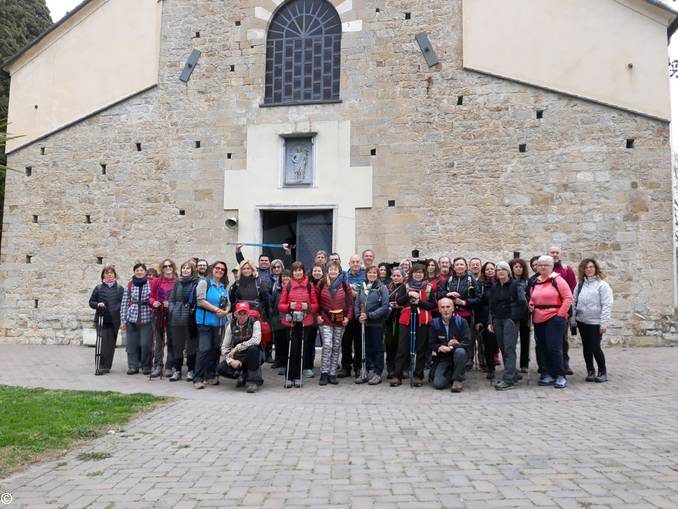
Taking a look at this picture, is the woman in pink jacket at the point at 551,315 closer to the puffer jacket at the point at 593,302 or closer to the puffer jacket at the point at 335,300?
the puffer jacket at the point at 593,302

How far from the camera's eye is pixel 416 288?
321 inches

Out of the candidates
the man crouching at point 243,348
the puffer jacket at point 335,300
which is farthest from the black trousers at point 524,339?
the man crouching at point 243,348

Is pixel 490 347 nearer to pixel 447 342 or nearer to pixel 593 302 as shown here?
pixel 447 342

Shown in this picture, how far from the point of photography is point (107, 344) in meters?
9.37

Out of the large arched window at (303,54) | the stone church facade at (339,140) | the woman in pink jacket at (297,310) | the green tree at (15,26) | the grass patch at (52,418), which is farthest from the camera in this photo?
the green tree at (15,26)

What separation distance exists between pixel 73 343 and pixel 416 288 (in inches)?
388

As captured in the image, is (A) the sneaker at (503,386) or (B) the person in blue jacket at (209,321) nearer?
(A) the sneaker at (503,386)

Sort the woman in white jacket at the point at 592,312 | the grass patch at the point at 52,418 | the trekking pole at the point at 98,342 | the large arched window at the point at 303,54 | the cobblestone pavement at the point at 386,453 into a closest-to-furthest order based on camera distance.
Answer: the cobblestone pavement at the point at 386,453
the grass patch at the point at 52,418
the woman in white jacket at the point at 592,312
the trekking pole at the point at 98,342
the large arched window at the point at 303,54

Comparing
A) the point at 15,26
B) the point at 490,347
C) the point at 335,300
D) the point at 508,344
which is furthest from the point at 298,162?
the point at 15,26

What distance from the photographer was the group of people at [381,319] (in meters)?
7.79

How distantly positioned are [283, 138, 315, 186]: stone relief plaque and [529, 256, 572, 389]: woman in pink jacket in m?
6.94

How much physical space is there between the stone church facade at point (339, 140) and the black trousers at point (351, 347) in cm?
432

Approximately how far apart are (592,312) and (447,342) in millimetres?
2233

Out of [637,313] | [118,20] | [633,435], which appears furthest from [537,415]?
[118,20]
